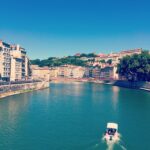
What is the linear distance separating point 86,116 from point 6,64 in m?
60.4

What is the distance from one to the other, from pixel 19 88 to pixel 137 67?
57.4 metres

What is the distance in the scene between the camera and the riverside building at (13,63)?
108875 millimetres

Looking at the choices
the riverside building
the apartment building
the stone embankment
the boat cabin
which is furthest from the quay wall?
the boat cabin

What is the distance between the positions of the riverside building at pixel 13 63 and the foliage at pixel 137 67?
4735 cm

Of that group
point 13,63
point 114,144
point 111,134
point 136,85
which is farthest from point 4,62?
point 114,144

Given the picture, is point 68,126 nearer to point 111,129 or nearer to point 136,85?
point 111,129

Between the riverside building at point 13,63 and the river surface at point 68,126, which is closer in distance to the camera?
the river surface at point 68,126

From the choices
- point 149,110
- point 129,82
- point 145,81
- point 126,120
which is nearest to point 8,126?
point 126,120

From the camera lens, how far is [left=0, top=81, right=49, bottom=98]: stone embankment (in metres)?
88.8

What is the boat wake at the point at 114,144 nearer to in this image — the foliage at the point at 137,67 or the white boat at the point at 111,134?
the white boat at the point at 111,134

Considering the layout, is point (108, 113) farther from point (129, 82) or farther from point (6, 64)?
point (129, 82)

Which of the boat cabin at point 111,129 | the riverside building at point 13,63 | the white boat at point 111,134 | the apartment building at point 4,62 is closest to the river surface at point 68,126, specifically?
the white boat at point 111,134

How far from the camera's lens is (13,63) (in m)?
118

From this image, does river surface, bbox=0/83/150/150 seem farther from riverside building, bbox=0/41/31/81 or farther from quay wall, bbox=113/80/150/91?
quay wall, bbox=113/80/150/91
